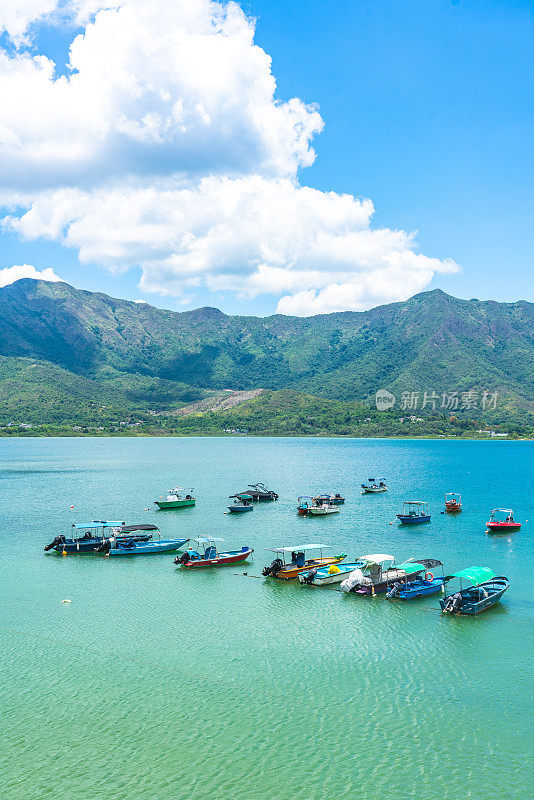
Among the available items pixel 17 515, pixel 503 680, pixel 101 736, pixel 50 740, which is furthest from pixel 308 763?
pixel 17 515

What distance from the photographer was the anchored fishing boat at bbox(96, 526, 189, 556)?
187 feet

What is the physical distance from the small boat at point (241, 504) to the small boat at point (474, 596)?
4460 centimetres

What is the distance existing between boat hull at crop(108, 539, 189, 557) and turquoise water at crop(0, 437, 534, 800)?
1596mm

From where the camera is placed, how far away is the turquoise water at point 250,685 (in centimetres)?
2025

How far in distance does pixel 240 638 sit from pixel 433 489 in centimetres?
8400

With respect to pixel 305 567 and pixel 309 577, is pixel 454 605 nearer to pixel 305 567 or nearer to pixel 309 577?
pixel 309 577

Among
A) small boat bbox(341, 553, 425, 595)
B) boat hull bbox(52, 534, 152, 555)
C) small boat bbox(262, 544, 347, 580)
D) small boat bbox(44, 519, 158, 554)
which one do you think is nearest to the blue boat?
small boat bbox(262, 544, 347, 580)

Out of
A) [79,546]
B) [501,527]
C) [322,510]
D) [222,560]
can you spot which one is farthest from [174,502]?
[501,527]

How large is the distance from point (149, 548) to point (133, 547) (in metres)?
1.66

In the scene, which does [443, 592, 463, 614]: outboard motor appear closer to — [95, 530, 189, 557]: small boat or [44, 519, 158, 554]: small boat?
[95, 530, 189, 557]: small boat

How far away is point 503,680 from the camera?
2833 cm

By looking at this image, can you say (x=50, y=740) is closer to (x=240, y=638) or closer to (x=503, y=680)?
(x=240, y=638)

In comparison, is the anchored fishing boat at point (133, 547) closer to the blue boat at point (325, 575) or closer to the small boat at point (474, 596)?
the blue boat at point (325, 575)

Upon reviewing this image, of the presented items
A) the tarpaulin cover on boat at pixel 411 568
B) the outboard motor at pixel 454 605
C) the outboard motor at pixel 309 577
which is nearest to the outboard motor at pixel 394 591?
the tarpaulin cover on boat at pixel 411 568
